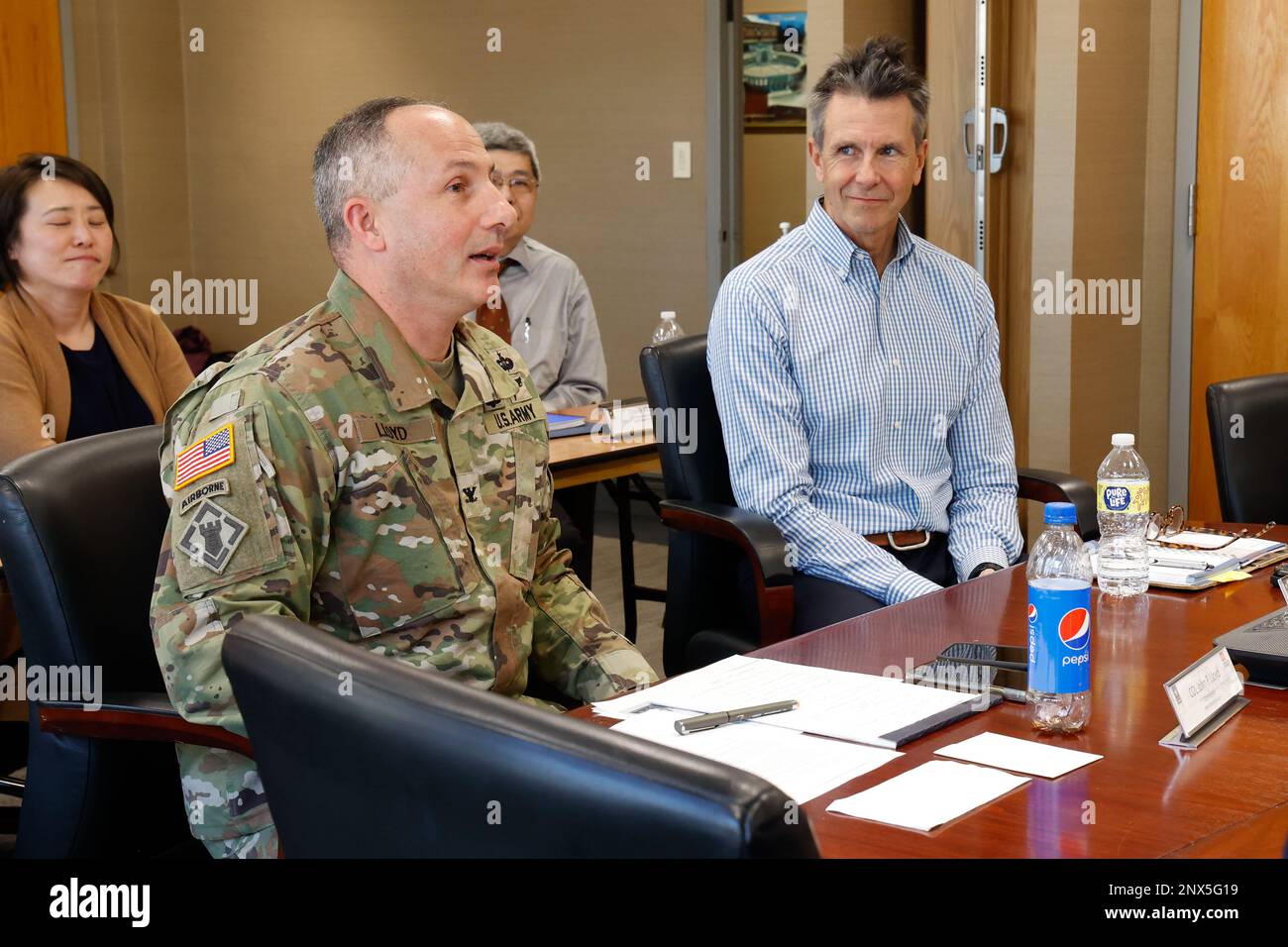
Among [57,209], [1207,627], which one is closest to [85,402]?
[57,209]

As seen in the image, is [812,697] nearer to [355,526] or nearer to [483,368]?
[355,526]

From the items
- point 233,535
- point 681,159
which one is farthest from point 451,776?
point 681,159

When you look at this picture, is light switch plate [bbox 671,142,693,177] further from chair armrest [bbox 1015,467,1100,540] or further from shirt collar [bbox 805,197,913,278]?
chair armrest [bbox 1015,467,1100,540]

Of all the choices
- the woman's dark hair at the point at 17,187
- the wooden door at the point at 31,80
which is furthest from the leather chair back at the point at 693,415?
the wooden door at the point at 31,80

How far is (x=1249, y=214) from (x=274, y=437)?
392cm

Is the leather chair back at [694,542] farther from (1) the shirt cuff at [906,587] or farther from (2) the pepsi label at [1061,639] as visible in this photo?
(2) the pepsi label at [1061,639]

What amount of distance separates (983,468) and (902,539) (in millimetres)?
260

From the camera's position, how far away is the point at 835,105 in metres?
2.65

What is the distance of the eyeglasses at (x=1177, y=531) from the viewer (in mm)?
2164

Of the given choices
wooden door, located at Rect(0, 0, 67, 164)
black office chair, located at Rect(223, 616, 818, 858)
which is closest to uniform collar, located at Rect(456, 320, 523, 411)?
black office chair, located at Rect(223, 616, 818, 858)

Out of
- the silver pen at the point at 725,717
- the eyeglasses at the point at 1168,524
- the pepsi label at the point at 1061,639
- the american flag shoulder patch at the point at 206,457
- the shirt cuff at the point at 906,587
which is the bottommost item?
the shirt cuff at the point at 906,587

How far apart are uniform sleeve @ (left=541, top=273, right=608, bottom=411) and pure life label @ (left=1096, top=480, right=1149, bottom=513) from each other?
2212 millimetres

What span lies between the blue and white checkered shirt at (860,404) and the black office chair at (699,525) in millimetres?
68

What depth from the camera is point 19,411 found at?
295 cm
